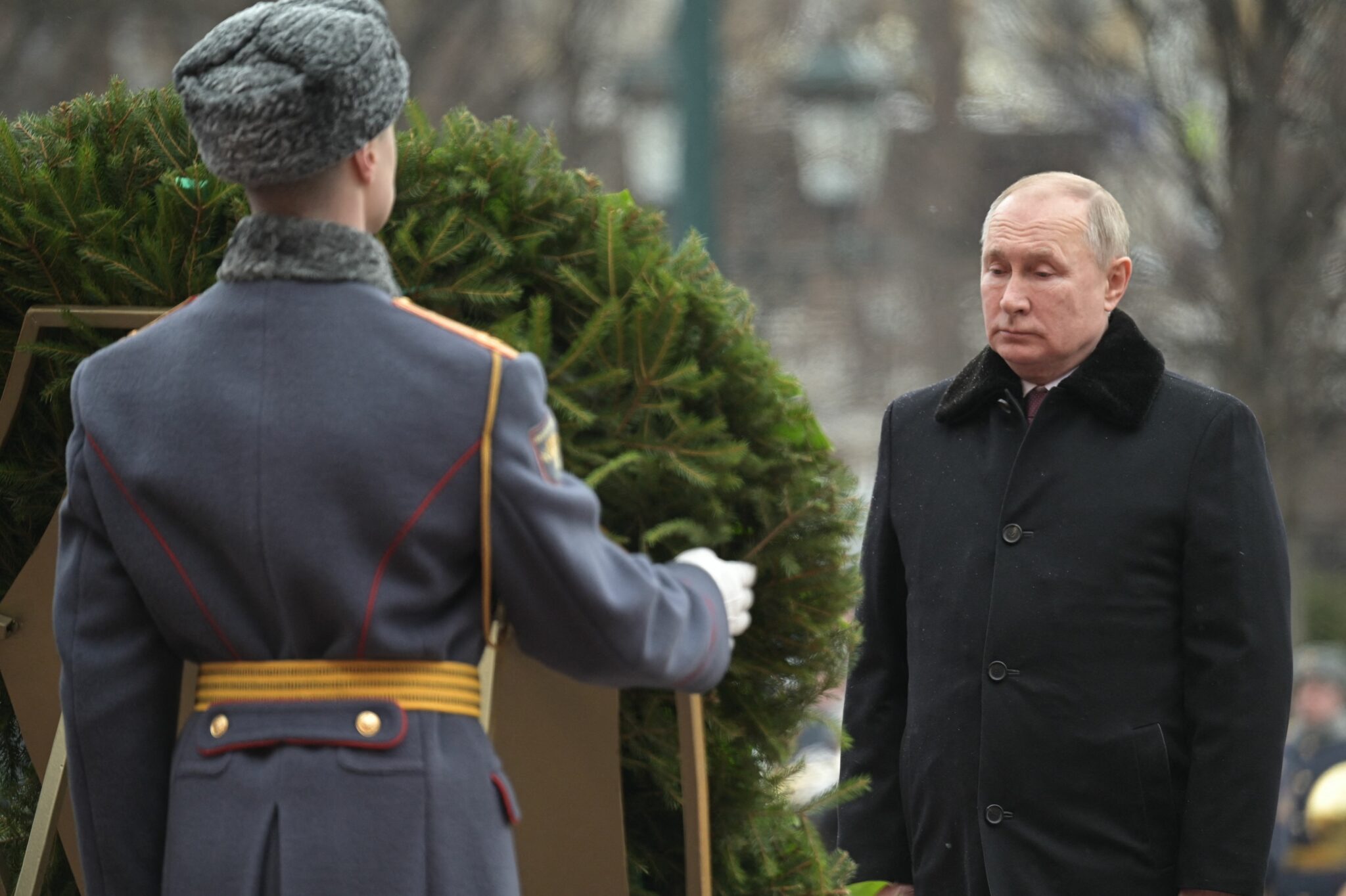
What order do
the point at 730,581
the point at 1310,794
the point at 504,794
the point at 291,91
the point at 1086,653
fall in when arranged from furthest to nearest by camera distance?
1. the point at 1310,794
2. the point at 1086,653
3. the point at 730,581
4. the point at 504,794
5. the point at 291,91

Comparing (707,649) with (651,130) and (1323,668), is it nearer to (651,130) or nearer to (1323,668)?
(1323,668)

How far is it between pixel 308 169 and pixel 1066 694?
1.64 meters

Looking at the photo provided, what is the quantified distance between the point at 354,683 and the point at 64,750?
2.10 feet

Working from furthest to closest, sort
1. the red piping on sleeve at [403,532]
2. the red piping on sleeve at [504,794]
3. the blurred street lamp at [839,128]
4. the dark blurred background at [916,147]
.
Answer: the blurred street lamp at [839,128]
the dark blurred background at [916,147]
the red piping on sleeve at [504,794]
the red piping on sleeve at [403,532]

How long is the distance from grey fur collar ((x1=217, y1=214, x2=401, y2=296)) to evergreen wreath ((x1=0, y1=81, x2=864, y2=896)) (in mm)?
394

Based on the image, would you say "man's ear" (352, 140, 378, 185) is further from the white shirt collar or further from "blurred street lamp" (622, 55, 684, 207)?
"blurred street lamp" (622, 55, 684, 207)

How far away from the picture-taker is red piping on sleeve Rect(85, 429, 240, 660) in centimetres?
205

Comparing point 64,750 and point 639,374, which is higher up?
point 639,374

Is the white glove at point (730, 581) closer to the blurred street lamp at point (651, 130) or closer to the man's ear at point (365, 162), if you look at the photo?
the man's ear at point (365, 162)

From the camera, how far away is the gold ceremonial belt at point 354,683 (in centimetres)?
202

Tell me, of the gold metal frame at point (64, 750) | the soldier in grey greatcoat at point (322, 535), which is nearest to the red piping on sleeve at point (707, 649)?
the soldier in grey greatcoat at point (322, 535)

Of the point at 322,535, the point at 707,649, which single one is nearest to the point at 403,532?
the point at 322,535

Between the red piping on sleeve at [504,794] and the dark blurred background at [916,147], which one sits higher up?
the dark blurred background at [916,147]

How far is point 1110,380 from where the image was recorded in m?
3.19
